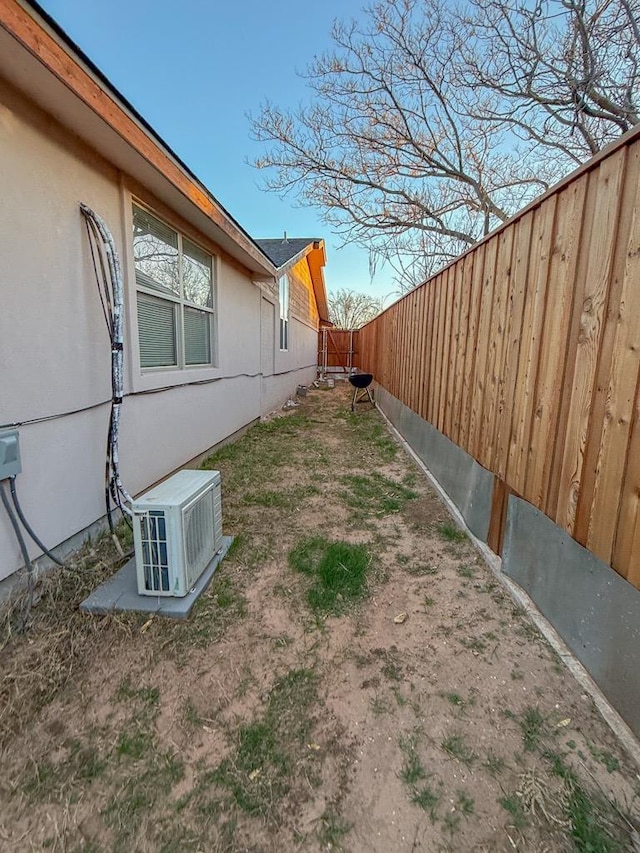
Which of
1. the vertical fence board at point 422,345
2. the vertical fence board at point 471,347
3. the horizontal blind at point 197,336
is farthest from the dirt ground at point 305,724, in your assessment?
the vertical fence board at point 422,345

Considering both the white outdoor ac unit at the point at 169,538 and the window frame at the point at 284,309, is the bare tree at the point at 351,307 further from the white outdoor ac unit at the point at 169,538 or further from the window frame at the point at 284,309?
the white outdoor ac unit at the point at 169,538

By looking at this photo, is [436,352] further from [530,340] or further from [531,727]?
[531,727]

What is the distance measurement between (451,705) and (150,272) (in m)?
3.77

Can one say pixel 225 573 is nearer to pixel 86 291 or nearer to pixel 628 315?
pixel 86 291

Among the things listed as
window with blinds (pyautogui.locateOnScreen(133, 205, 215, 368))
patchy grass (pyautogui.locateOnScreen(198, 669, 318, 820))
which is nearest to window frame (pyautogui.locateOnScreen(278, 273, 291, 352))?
window with blinds (pyautogui.locateOnScreen(133, 205, 215, 368))

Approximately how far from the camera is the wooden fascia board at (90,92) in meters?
1.67

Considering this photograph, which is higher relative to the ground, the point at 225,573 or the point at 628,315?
the point at 628,315

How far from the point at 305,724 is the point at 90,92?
3.25 m

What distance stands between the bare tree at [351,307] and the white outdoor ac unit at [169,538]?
28562 millimetres

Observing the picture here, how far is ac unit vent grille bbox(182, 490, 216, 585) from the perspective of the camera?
218 cm

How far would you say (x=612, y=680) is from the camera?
1568 millimetres

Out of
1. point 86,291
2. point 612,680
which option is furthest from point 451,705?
point 86,291

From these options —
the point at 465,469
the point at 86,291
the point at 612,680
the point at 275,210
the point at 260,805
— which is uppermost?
the point at 275,210

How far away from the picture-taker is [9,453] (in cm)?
197
